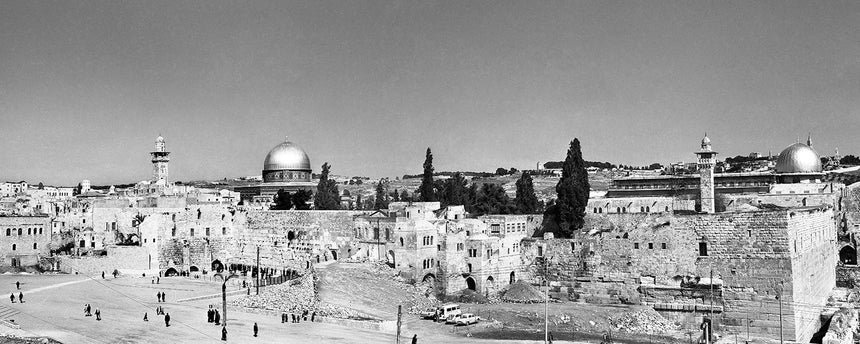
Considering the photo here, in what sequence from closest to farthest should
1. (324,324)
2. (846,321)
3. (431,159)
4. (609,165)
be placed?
(324,324) → (846,321) → (431,159) → (609,165)

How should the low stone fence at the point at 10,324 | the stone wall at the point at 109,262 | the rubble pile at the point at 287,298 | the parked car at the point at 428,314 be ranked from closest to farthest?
the low stone fence at the point at 10,324 < the rubble pile at the point at 287,298 < the parked car at the point at 428,314 < the stone wall at the point at 109,262

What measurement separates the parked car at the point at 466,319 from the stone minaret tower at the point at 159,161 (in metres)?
41.6

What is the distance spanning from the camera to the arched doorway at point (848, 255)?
4878cm

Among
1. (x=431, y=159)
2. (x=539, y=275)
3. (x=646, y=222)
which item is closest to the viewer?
(x=646, y=222)

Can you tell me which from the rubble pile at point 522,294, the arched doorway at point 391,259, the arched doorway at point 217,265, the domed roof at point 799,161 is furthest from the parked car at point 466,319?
the domed roof at point 799,161

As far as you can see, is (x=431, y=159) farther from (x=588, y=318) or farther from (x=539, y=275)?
(x=588, y=318)

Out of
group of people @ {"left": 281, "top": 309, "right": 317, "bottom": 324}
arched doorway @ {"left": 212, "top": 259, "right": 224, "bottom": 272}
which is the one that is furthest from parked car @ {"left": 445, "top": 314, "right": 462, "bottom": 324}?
arched doorway @ {"left": 212, "top": 259, "right": 224, "bottom": 272}

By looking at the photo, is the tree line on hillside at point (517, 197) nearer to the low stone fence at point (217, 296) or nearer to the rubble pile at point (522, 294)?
the rubble pile at point (522, 294)

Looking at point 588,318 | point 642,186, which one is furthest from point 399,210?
point 642,186

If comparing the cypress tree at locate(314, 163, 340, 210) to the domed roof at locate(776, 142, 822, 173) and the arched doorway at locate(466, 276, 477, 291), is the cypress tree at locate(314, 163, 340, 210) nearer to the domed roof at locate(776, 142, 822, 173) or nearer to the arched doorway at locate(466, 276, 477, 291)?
the arched doorway at locate(466, 276, 477, 291)

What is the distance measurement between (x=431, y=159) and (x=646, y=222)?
49.7ft

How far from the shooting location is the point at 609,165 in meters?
122

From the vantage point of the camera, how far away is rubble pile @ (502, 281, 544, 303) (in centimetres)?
4213

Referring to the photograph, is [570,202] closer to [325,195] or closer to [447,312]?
[447,312]
